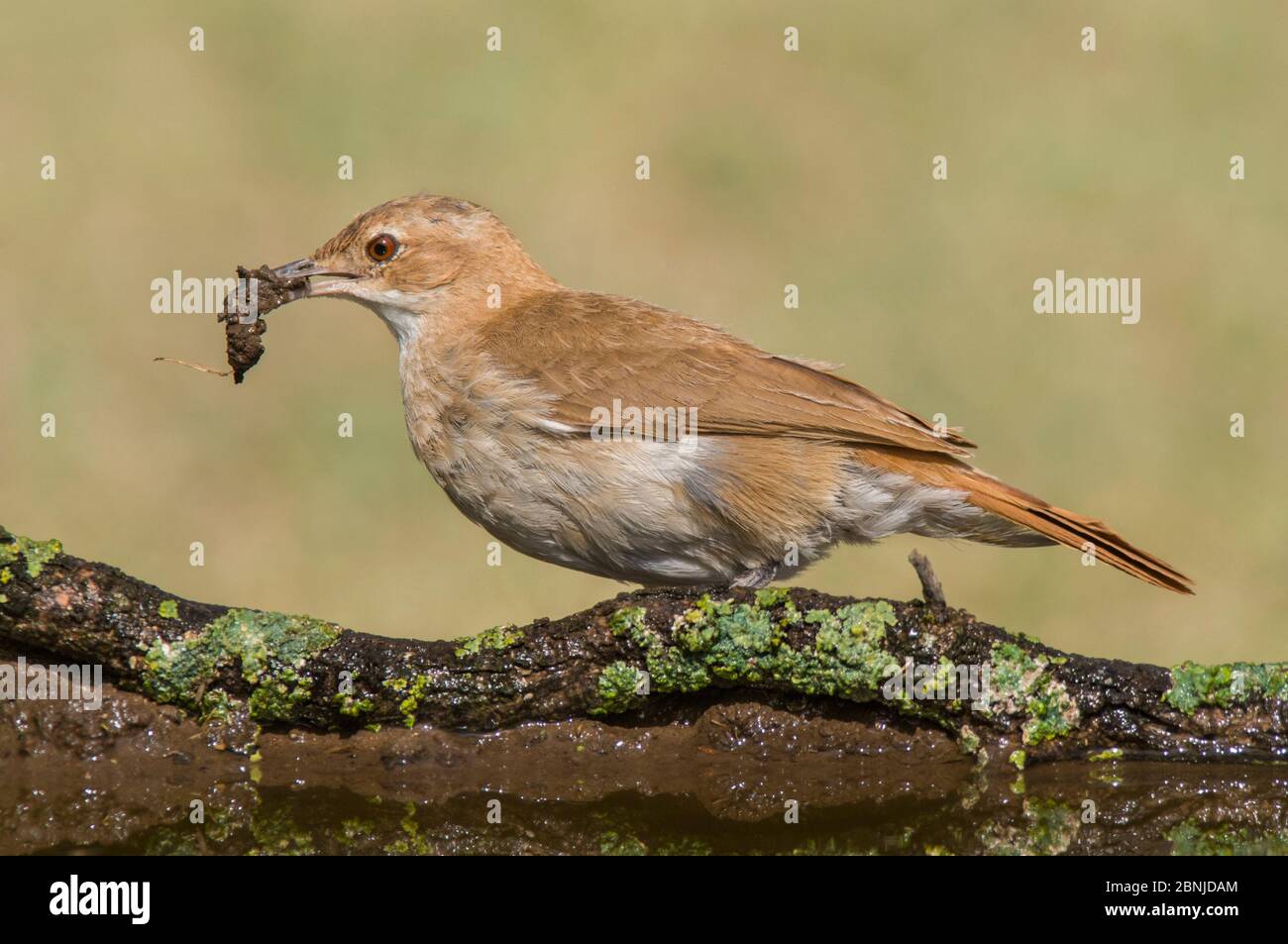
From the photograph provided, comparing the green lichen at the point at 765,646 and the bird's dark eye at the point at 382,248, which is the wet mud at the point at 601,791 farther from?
the bird's dark eye at the point at 382,248

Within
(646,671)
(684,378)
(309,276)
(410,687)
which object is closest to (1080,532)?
(684,378)

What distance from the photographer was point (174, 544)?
11594 mm

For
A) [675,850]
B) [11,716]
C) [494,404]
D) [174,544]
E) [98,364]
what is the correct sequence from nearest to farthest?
1. [675,850]
2. [11,716]
3. [494,404]
4. [174,544]
5. [98,364]

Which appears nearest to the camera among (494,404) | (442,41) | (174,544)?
(494,404)

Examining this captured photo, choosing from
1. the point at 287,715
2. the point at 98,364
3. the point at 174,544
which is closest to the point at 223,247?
the point at 98,364

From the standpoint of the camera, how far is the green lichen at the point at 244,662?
5.50 m

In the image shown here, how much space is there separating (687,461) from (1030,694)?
170cm

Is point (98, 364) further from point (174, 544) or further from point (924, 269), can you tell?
point (924, 269)

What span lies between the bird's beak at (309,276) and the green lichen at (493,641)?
2.20m

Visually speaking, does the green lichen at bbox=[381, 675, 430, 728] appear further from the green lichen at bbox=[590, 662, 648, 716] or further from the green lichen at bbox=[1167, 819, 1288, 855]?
the green lichen at bbox=[1167, 819, 1288, 855]

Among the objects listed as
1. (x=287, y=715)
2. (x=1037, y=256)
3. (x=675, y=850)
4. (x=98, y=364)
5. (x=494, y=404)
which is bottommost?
(x=675, y=850)

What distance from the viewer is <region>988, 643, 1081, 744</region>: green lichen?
544 centimetres

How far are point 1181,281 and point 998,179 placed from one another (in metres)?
1.67

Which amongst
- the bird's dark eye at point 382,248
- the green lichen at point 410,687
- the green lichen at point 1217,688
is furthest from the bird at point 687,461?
the green lichen at point 410,687
